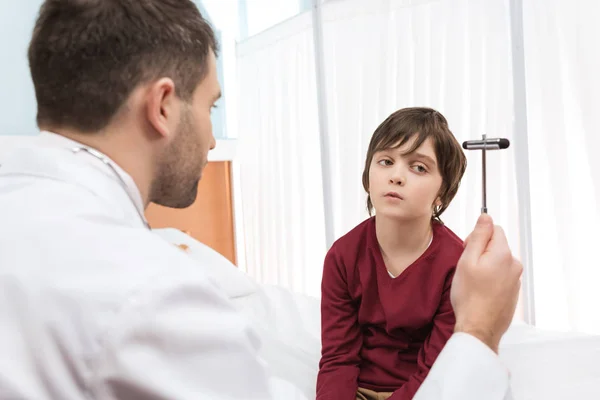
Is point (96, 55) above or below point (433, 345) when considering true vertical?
above

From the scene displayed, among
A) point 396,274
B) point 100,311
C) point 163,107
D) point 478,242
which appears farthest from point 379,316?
point 100,311

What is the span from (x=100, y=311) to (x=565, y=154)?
1798 mm

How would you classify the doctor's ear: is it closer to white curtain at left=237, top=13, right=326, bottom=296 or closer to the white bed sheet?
the white bed sheet

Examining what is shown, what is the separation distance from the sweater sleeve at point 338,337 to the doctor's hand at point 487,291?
0.41 meters

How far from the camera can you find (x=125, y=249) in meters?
0.55

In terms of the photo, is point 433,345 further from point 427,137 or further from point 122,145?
point 122,145

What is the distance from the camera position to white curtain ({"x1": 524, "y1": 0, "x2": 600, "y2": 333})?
187cm

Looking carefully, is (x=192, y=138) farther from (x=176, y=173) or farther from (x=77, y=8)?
(x=77, y=8)

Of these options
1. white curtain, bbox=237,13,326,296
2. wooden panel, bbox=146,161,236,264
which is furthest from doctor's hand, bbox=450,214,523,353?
white curtain, bbox=237,13,326,296

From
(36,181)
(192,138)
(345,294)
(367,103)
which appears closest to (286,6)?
(367,103)

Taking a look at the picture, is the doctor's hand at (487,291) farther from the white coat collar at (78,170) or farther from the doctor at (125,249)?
the white coat collar at (78,170)

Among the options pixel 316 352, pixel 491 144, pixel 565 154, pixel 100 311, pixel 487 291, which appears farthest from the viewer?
pixel 565 154

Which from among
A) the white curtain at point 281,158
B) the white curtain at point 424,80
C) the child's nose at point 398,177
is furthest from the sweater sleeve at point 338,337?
the white curtain at point 281,158

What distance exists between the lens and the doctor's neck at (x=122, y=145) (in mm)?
733
